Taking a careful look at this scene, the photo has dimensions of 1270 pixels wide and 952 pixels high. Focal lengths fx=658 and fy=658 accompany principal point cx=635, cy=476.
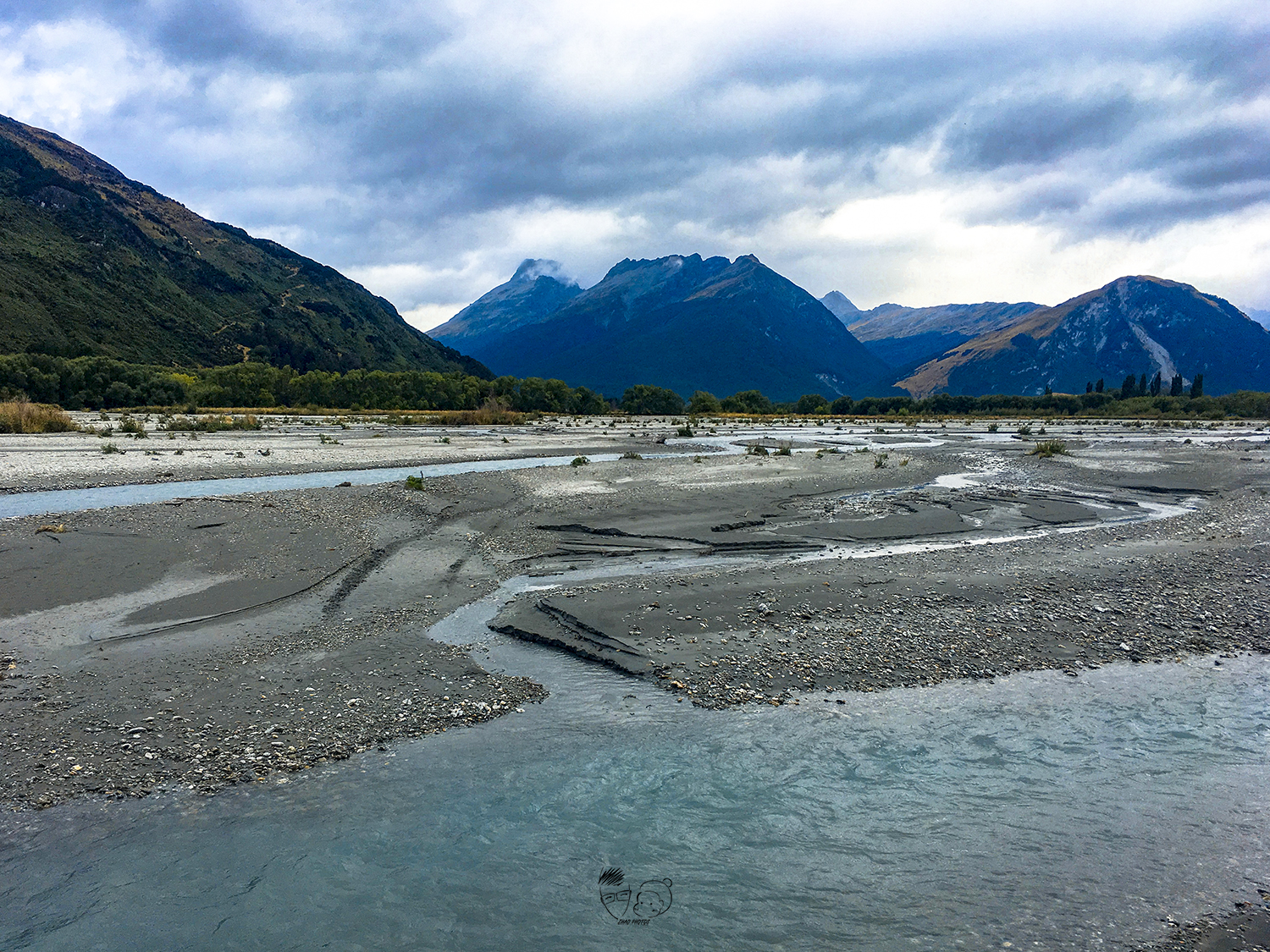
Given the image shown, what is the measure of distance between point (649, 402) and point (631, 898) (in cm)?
12495

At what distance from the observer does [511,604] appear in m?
12.6

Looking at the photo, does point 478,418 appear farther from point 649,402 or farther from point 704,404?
point 649,402

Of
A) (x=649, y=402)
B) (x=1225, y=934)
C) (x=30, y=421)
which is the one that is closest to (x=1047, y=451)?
(x=1225, y=934)

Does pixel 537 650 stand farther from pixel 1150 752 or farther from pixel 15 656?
pixel 1150 752

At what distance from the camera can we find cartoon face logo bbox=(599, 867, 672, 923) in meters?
5.32

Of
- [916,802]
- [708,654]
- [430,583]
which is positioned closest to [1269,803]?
[916,802]

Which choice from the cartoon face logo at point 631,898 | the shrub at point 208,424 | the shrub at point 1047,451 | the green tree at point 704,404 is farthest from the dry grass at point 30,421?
the green tree at point 704,404

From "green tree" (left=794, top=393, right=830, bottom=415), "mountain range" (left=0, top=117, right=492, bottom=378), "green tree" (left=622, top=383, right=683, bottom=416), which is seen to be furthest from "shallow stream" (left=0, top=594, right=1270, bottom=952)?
"green tree" (left=794, top=393, right=830, bottom=415)

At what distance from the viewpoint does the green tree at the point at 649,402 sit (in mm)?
126188

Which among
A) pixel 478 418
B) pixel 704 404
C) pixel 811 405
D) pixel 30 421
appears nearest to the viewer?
pixel 30 421

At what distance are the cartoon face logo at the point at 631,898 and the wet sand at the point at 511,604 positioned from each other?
3.27 meters

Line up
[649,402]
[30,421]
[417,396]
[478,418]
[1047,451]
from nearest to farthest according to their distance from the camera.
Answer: [1047,451] < [30,421] < [478,418] < [417,396] < [649,402]

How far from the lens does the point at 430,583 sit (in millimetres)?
13859

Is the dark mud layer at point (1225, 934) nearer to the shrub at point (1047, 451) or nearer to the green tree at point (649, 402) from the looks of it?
the shrub at point (1047, 451)
